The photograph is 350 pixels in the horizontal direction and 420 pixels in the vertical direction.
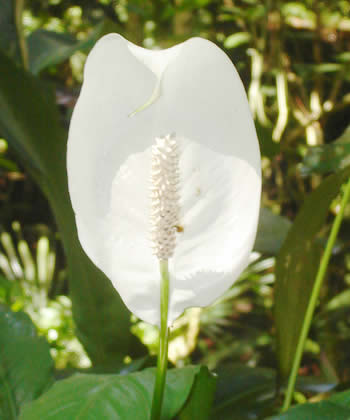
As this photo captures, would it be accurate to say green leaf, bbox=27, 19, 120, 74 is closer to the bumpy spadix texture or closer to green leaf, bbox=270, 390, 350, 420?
the bumpy spadix texture

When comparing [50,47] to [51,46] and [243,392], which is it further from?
[243,392]

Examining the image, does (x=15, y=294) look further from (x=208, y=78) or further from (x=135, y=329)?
(x=208, y=78)

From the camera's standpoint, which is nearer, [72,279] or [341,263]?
[72,279]

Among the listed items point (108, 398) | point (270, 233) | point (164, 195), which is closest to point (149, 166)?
point (164, 195)

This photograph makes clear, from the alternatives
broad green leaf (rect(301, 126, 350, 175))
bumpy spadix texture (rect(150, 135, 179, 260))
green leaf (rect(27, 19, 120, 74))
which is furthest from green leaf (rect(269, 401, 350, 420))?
green leaf (rect(27, 19, 120, 74))

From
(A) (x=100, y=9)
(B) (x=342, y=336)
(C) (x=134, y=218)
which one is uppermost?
(A) (x=100, y=9)

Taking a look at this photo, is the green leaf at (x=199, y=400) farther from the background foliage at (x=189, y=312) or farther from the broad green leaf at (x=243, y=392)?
the broad green leaf at (x=243, y=392)

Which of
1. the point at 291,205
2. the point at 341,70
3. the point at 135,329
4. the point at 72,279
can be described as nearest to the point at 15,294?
the point at 135,329
